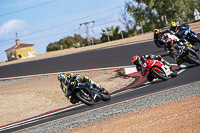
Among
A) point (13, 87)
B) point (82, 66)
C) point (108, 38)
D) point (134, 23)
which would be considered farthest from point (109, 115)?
point (134, 23)

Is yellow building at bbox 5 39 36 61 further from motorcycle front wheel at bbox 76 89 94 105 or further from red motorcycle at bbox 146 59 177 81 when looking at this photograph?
motorcycle front wheel at bbox 76 89 94 105

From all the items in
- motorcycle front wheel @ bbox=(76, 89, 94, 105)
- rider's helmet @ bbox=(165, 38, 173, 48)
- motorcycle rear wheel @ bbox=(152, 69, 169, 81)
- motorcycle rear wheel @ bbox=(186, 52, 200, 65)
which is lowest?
motorcycle front wheel @ bbox=(76, 89, 94, 105)

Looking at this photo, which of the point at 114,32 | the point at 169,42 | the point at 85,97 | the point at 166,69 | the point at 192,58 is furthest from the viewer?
the point at 114,32

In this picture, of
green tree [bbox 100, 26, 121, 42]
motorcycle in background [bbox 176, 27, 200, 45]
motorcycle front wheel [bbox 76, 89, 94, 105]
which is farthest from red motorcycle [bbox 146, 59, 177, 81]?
green tree [bbox 100, 26, 121, 42]

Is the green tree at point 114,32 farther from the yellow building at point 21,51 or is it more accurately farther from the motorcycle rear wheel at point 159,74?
the motorcycle rear wheel at point 159,74

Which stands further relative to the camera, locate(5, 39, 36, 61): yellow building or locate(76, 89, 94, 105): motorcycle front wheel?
locate(5, 39, 36, 61): yellow building

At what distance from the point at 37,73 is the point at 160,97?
17.0 metres

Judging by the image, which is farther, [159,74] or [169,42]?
[169,42]

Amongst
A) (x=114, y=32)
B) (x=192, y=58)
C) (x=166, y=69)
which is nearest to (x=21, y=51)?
(x=114, y=32)

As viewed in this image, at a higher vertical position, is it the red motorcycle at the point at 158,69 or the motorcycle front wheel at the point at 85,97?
the red motorcycle at the point at 158,69

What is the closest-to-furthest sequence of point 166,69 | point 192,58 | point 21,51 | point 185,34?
point 166,69 → point 192,58 → point 185,34 → point 21,51

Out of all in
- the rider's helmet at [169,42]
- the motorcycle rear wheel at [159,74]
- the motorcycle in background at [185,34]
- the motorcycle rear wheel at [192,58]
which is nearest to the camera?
the motorcycle rear wheel at [159,74]

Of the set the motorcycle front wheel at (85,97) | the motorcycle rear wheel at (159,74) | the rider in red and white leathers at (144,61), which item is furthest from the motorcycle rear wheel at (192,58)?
the motorcycle front wheel at (85,97)

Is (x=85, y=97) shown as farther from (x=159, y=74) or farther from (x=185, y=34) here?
(x=185, y=34)
